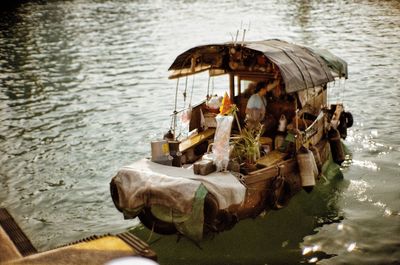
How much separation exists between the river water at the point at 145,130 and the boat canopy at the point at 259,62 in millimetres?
3226

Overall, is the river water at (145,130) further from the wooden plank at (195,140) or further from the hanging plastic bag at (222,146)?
the wooden plank at (195,140)

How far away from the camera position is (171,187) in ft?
24.7

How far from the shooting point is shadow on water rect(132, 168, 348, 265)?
863 centimetres

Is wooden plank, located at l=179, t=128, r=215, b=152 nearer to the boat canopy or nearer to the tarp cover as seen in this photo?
the boat canopy

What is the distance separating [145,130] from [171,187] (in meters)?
9.07

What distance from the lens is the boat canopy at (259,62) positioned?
9320 mm

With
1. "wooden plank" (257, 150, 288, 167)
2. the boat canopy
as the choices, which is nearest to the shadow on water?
"wooden plank" (257, 150, 288, 167)

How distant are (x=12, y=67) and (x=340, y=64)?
20392mm

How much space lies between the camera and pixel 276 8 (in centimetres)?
4672

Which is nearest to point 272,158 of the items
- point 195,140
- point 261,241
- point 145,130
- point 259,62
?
point 261,241

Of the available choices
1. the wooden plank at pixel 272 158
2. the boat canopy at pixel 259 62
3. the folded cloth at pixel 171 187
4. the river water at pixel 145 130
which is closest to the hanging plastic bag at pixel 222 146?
the folded cloth at pixel 171 187

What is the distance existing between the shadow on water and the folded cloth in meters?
1.06

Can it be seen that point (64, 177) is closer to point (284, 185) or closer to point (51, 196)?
point (51, 196)

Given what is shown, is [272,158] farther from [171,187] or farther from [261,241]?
[171,187]
